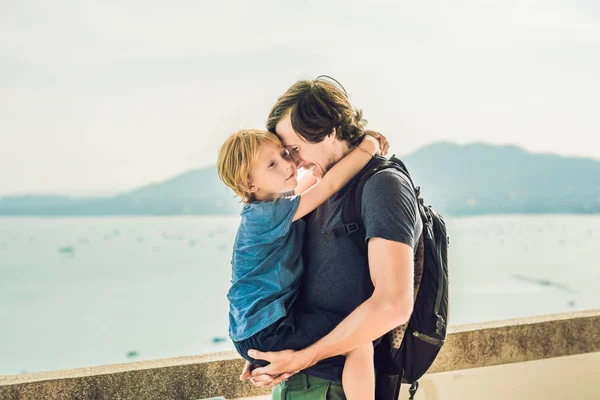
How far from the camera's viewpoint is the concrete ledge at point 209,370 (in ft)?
8.07

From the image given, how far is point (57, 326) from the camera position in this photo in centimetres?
2364

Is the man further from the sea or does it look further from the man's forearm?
the sea

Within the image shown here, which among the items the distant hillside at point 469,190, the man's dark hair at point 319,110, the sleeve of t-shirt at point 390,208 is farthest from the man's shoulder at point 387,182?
the distant hillside at point 469,190

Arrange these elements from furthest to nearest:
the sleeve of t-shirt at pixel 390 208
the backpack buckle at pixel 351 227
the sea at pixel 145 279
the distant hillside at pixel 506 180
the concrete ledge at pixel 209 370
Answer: the sea at pixel 145 279 < the distant hillside at pixel 506 180 < the concrete ledge at pixel 209 370 < the backpack buckle at pixel 351 227 < the sleeve of t-shirt at pixel 390 208

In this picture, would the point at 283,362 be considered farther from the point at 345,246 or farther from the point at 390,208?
the point at 390,208

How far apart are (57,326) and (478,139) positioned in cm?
1647

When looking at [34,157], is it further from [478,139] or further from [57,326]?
[478,139]

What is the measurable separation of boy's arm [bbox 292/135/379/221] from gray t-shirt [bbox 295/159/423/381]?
0.08ft

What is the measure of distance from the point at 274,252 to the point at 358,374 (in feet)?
1.36

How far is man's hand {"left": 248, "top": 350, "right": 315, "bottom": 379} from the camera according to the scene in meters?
1.75

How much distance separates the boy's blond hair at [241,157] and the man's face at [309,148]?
0.05 metres

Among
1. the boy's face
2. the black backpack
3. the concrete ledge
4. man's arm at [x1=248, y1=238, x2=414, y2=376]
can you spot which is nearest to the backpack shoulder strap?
the black backpack

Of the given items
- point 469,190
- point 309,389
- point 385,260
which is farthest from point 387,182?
point 469,190

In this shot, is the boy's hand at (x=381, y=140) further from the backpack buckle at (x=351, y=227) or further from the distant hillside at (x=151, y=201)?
the distant hillside at (x=151, y=201)
